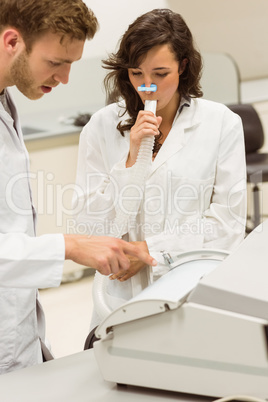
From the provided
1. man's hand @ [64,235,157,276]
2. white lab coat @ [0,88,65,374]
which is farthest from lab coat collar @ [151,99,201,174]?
man's hand @ [64,235,157,276]

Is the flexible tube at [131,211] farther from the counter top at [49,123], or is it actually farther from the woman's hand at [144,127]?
the counter top at [49,123]

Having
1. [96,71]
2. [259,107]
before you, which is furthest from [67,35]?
[259,107]

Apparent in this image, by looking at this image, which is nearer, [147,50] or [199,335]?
[199,335]

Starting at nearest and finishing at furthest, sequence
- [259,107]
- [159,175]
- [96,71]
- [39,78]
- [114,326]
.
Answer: [114,326], [39,78], [159,175], [96,71], [259,107]

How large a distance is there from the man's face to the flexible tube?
13.6 inches

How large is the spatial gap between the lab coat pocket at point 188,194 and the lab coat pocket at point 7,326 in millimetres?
574

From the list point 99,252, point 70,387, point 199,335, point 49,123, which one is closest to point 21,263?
point 99,252

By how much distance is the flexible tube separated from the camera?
1657 mm

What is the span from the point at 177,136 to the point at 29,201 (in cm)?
52

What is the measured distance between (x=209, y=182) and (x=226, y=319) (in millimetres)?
804

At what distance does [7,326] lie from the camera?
1.43 metres

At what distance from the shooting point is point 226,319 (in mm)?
1001

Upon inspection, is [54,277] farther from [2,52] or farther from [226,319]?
[2,52]

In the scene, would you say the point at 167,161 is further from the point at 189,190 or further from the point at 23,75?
the point at 23,75
